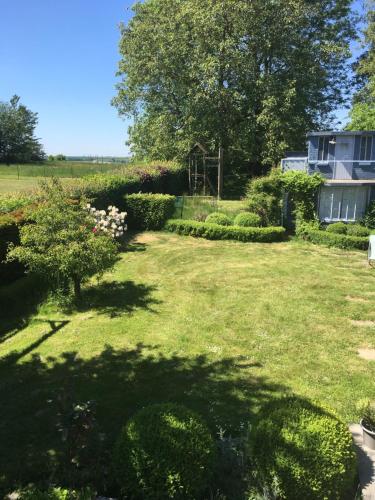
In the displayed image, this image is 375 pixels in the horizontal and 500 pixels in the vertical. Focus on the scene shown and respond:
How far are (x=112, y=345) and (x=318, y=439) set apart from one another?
4736 mm

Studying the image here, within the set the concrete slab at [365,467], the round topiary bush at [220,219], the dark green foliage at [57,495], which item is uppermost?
the round topiary bush at [220,219]

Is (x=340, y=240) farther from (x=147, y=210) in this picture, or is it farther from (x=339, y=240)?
(x=147, y=210)

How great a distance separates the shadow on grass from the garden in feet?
0.09

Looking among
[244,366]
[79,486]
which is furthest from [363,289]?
[79,486]

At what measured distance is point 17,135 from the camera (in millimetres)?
63688

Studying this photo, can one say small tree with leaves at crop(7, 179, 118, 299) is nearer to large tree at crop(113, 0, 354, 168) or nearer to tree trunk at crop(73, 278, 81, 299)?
tree trunk at crop(73, 278, 81, 299)

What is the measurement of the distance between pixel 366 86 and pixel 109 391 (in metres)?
34.1

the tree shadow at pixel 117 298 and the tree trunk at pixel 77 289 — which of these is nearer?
the tree shadow at pixel 117 298

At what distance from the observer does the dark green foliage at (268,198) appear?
18656mm

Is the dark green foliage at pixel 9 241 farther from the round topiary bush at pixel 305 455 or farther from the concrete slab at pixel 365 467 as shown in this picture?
the concrete slab at pixel 365 467

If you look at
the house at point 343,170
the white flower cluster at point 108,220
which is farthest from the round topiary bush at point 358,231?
the white flower cluster at point 108,220

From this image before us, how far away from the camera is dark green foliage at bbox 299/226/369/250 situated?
54.0 feet

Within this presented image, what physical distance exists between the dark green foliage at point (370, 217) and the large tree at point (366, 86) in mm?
11444

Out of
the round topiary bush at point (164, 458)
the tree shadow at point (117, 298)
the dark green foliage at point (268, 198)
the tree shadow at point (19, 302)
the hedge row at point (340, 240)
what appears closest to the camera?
the round topiary bush at point (164, 458)
